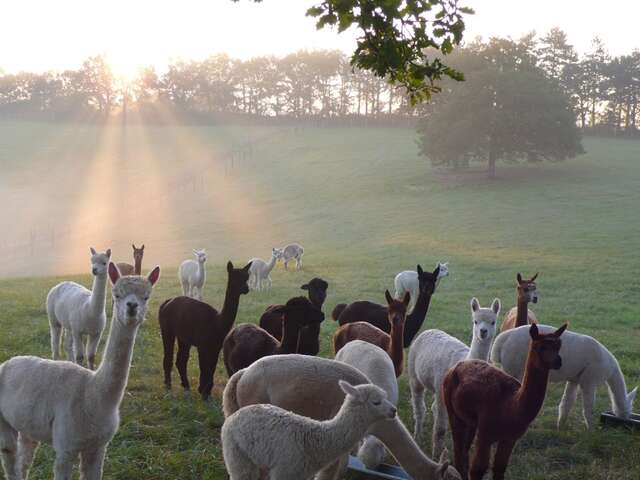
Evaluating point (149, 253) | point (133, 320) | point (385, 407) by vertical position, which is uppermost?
point (133, 320)

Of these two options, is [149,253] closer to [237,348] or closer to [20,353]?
[20,353]

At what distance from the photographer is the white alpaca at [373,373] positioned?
6.03 metres

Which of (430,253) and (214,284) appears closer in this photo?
(214,284)

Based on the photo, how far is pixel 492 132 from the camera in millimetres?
46562

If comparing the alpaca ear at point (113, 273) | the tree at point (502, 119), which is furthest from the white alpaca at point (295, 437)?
the tree at point (502, 119)

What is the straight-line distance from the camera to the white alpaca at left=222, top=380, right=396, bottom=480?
4680mm

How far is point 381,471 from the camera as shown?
597 cm

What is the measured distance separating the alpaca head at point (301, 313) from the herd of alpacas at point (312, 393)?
0.04 feet

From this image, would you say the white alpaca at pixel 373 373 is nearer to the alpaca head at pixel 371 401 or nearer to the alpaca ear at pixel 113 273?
the alpaca head at pixel 371 401

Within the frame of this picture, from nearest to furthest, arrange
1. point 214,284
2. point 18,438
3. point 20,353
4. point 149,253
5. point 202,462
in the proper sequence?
point 18,438, point 202,462, point 20,353, point 214,284, point 149,253

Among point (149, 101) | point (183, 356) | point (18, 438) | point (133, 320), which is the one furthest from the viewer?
point (149, 101)

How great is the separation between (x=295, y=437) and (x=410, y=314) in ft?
15.1

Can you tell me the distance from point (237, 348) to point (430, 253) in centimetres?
1982

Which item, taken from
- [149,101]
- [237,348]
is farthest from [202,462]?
[149,101]
